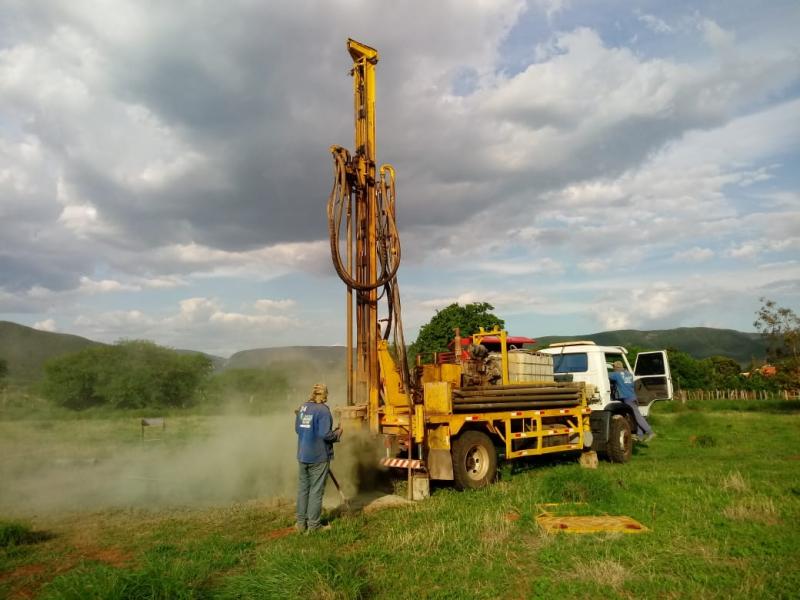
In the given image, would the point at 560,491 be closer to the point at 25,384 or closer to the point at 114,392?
the point at 114,392

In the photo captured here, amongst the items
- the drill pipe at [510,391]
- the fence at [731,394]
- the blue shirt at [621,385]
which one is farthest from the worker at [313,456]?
the fence at [731,394]

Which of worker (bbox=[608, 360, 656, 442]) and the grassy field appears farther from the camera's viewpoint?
worker (bbox=[608, 360, 656, 442])

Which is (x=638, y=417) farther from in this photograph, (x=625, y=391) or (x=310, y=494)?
(x=310, y=494)

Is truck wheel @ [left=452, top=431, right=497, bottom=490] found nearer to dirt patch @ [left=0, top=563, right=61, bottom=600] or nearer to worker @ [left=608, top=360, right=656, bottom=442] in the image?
worker @ [left=608, top=360, right=656, bottom=442]

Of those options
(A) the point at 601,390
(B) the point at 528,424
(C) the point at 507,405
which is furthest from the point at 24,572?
(A) the point at 601,390

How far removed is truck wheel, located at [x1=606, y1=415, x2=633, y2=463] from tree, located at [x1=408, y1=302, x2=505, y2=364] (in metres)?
26.3

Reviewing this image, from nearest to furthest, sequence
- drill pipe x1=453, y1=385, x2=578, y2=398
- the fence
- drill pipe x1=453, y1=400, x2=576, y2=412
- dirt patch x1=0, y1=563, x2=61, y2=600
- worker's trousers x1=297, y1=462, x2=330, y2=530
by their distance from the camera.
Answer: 1. dirt patch x1=0, y1=563, x2=61, y2=600
2. worker's trousers x1=297, y1=462, x2=330, y2=530
3. drill pipe x1=453, y1=400, x2=576, y2=412
4. drill pipe x1=453, y1=385, x2=578, y2=398
5. the fence

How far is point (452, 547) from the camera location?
596cm

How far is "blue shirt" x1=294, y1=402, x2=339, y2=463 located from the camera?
7234mm

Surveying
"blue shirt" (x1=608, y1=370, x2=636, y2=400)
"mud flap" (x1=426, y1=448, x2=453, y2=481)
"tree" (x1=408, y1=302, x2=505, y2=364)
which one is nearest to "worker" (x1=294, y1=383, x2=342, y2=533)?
"mud flap" (x1=426, y1=448, x2=453, y2=481)

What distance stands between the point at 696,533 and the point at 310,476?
472cm

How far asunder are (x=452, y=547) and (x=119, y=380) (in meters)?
42.4

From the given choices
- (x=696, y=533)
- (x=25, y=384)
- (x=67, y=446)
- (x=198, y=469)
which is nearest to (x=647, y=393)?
(x=696, y=533)

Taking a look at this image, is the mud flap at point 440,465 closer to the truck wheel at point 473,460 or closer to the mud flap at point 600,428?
the truck wheel at point 473,460
